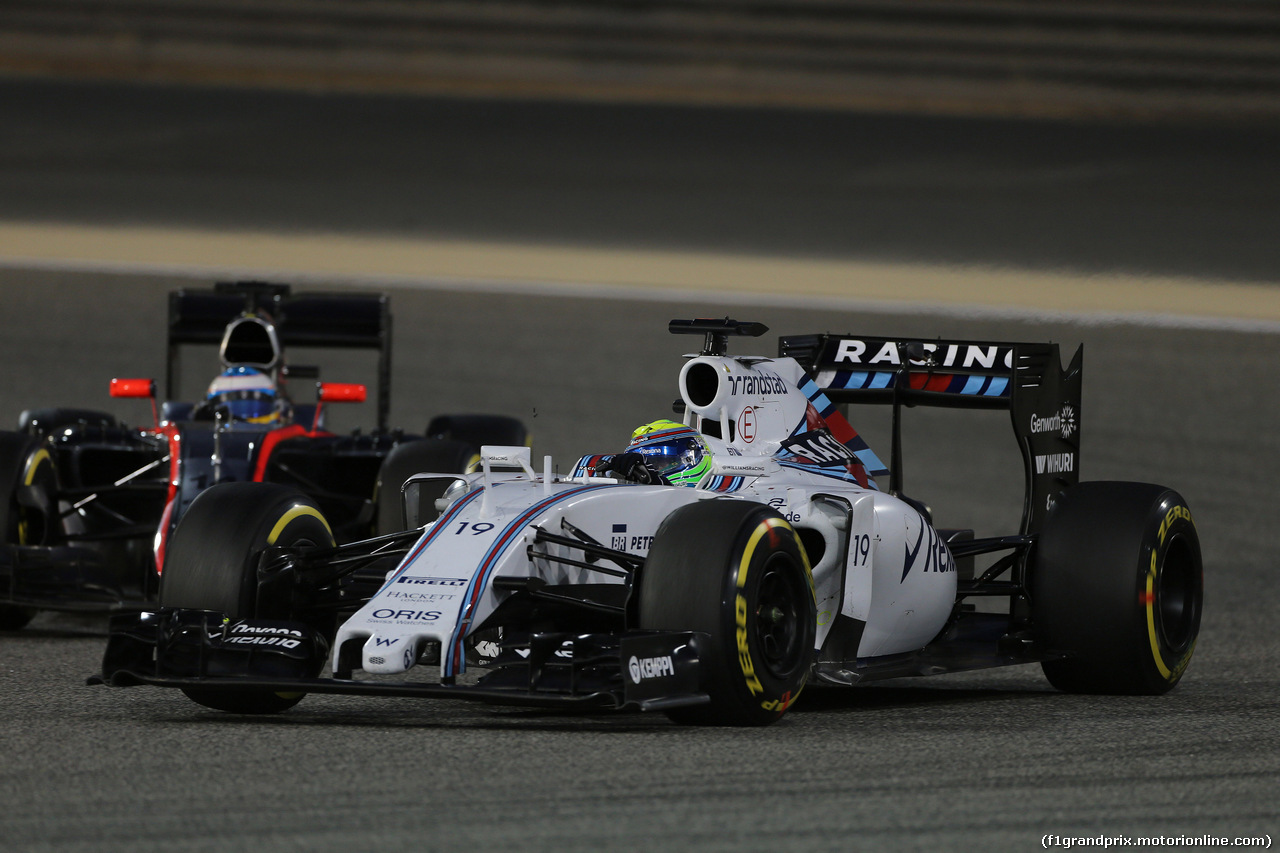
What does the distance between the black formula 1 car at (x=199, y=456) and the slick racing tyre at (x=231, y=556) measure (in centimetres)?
333

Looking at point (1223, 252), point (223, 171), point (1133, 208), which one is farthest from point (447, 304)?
point (1223, 252)

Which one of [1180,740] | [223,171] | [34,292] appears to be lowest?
[1180,740]

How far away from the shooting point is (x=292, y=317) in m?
14.8

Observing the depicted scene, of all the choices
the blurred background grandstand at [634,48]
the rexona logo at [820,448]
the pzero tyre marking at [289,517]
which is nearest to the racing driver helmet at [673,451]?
the rexona logo at [820,448]

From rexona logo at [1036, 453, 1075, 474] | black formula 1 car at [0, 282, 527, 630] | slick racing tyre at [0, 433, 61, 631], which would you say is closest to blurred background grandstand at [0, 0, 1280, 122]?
black formula 1 car at [0, 282, 527, 630]

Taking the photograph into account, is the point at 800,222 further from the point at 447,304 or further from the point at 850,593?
the point at 850,593

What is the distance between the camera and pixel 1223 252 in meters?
21.4

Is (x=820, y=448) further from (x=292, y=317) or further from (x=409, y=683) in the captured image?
(x=292, y=317)

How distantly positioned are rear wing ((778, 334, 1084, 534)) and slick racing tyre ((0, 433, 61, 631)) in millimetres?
4801

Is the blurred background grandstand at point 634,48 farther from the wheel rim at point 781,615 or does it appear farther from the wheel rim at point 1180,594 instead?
the wheel rim at point 781,615

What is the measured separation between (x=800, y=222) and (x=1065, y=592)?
18.4m

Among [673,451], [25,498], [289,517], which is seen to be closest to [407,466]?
[25,498]

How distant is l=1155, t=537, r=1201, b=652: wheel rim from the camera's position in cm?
942

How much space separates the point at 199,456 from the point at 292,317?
2737 millimetres
